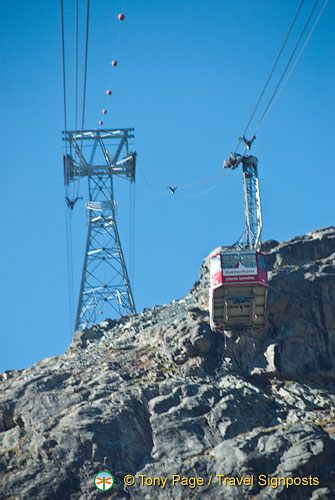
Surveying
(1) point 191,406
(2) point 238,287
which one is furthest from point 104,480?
(2) point 238,287

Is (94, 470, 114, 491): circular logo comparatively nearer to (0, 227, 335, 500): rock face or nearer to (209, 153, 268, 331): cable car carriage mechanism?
(0, 227, 335, 500): rock face

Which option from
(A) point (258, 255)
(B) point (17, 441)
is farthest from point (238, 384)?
(B) point (17, 441)

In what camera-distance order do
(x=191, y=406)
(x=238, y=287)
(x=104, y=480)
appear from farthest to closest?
(x=191, y=406)
(x=238, y=287)
(x=104, y=480)

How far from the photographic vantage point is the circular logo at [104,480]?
278ft

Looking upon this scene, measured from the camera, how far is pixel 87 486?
85438 millimetres

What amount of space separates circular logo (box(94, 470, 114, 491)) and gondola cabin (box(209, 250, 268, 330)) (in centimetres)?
1900

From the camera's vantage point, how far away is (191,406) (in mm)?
94125

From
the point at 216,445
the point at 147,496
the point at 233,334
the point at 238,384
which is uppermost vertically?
the point at 233,334

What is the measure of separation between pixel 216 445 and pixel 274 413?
784 cm

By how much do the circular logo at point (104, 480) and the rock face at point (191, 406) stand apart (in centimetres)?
60

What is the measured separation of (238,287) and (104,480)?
22.4 meters

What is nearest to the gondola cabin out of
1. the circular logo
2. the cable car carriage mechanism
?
the cable car carriage mechanism

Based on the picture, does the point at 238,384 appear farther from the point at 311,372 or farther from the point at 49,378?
the point at 49,378

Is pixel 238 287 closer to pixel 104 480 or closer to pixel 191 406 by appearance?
Answer: pixel 191 406
